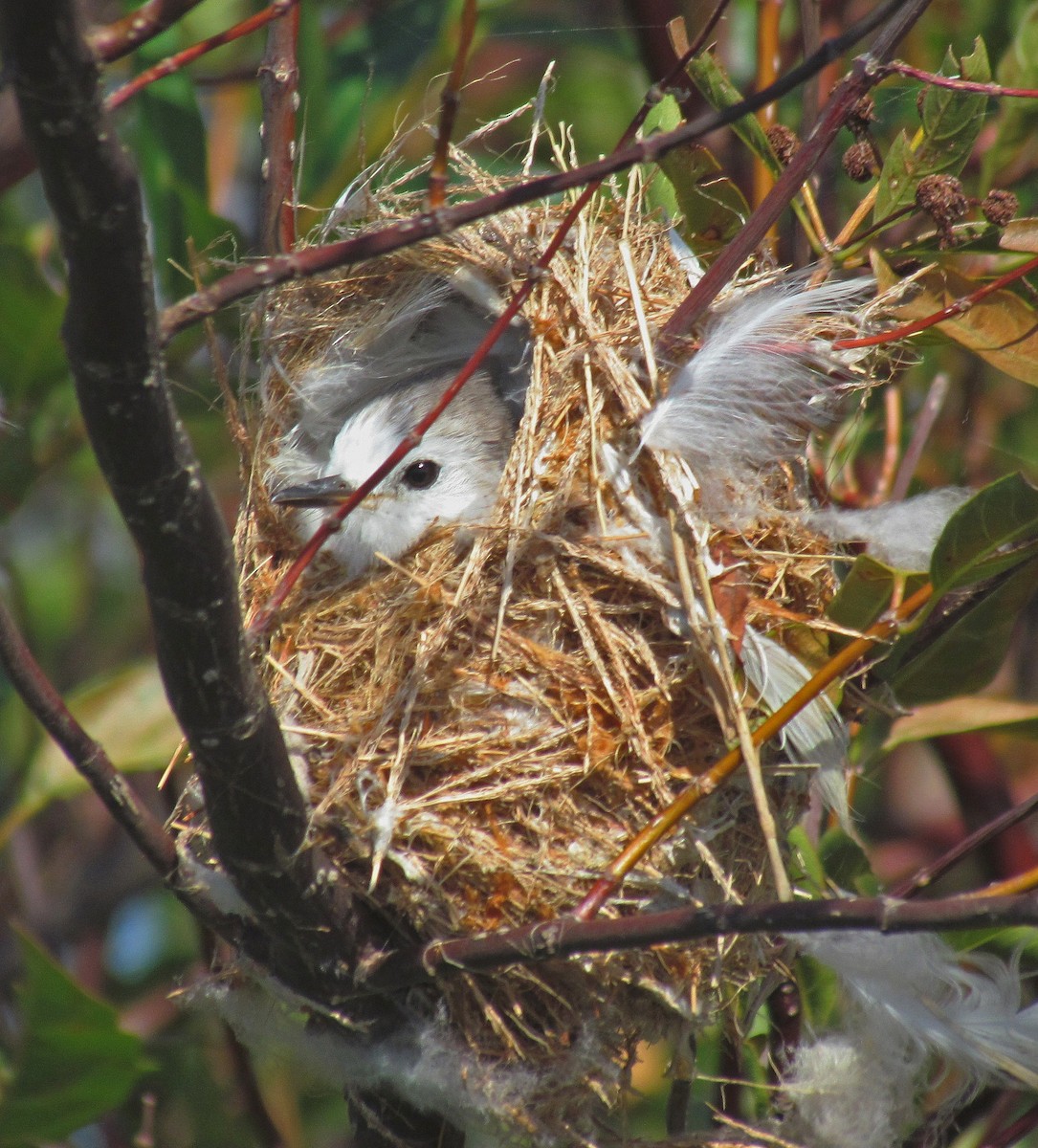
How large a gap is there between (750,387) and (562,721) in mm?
636

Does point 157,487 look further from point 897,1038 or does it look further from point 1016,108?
point 1016,108

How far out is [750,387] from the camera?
2.24 m

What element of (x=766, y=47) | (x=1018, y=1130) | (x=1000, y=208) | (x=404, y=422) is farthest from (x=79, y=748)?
(x=766, y=47)

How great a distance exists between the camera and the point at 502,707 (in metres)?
2.22

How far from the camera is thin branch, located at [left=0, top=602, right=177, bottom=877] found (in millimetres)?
1709

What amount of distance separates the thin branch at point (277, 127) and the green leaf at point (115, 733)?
1291 millimetres

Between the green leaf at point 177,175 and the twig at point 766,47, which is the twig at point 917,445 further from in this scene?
the green leaf at point 177,175

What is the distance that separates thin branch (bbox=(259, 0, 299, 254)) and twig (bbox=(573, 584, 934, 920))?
125cm

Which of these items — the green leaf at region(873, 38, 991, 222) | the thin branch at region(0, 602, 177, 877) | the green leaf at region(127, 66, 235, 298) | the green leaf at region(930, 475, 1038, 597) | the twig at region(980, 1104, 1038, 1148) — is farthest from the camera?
the green leaf at region(127, 66, 235, 298)

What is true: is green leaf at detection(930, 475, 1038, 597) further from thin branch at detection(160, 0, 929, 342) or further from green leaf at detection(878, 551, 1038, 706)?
thin branch at detection(160, 0, 929, 342)

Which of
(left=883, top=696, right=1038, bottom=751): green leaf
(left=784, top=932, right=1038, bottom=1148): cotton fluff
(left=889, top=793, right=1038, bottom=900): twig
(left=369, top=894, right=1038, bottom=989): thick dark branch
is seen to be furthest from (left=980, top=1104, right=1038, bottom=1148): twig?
(left=369, top=894, right=1038, bottom=989): thick dark branch

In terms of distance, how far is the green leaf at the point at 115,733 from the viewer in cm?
330

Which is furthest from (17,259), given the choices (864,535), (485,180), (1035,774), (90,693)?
(1035,774)

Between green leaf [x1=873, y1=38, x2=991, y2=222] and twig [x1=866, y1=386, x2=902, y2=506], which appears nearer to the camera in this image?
green leaf [x1=873, y1=38, x2=991, y2=222]
